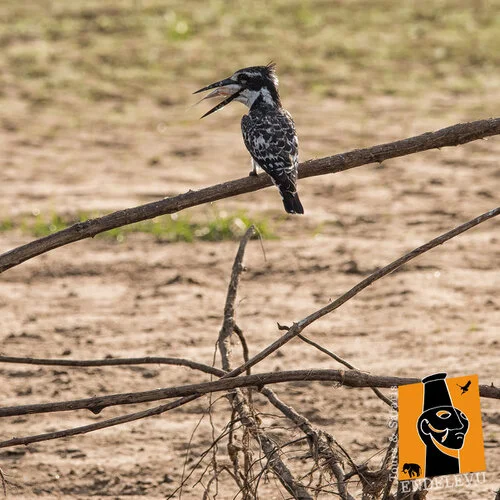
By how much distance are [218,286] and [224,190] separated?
3.51 meters

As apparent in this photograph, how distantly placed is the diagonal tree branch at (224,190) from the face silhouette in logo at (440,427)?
0.83m

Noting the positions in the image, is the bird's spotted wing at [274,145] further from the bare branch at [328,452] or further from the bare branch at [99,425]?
the bare branch at [99,425]

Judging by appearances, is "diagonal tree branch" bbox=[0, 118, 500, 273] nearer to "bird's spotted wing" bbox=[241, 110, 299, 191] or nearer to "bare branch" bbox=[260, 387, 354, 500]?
"bare branch" bbox=[260, 387, 354, 500]

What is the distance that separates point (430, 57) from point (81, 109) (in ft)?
12.9

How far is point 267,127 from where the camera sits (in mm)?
4996

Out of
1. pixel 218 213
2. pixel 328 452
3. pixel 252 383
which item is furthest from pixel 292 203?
pixel 218 213

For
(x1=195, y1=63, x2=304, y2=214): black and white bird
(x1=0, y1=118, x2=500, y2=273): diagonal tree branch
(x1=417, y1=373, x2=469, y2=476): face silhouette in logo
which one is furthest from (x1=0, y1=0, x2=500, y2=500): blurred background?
(x1=195, y1=63, x2=304, y2=214): black and white bird

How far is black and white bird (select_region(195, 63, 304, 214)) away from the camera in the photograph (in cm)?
458

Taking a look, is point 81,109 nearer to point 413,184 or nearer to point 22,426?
point 413,184

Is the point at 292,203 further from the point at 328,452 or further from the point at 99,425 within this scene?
the point at 99,425

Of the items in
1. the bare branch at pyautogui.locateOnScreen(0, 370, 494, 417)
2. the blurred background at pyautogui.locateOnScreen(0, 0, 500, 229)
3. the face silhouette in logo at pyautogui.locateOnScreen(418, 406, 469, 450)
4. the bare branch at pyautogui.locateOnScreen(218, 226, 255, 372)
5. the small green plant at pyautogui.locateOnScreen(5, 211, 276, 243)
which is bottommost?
the face silhouette in logo at pyautogui.locateOnScreen(418, 406, 469, 450)

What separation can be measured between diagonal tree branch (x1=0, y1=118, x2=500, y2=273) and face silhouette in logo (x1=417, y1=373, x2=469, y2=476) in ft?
2.74

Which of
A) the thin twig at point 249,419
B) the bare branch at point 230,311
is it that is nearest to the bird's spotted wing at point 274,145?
the bare branch at point 230,311

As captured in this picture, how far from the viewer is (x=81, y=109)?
10625 mm
